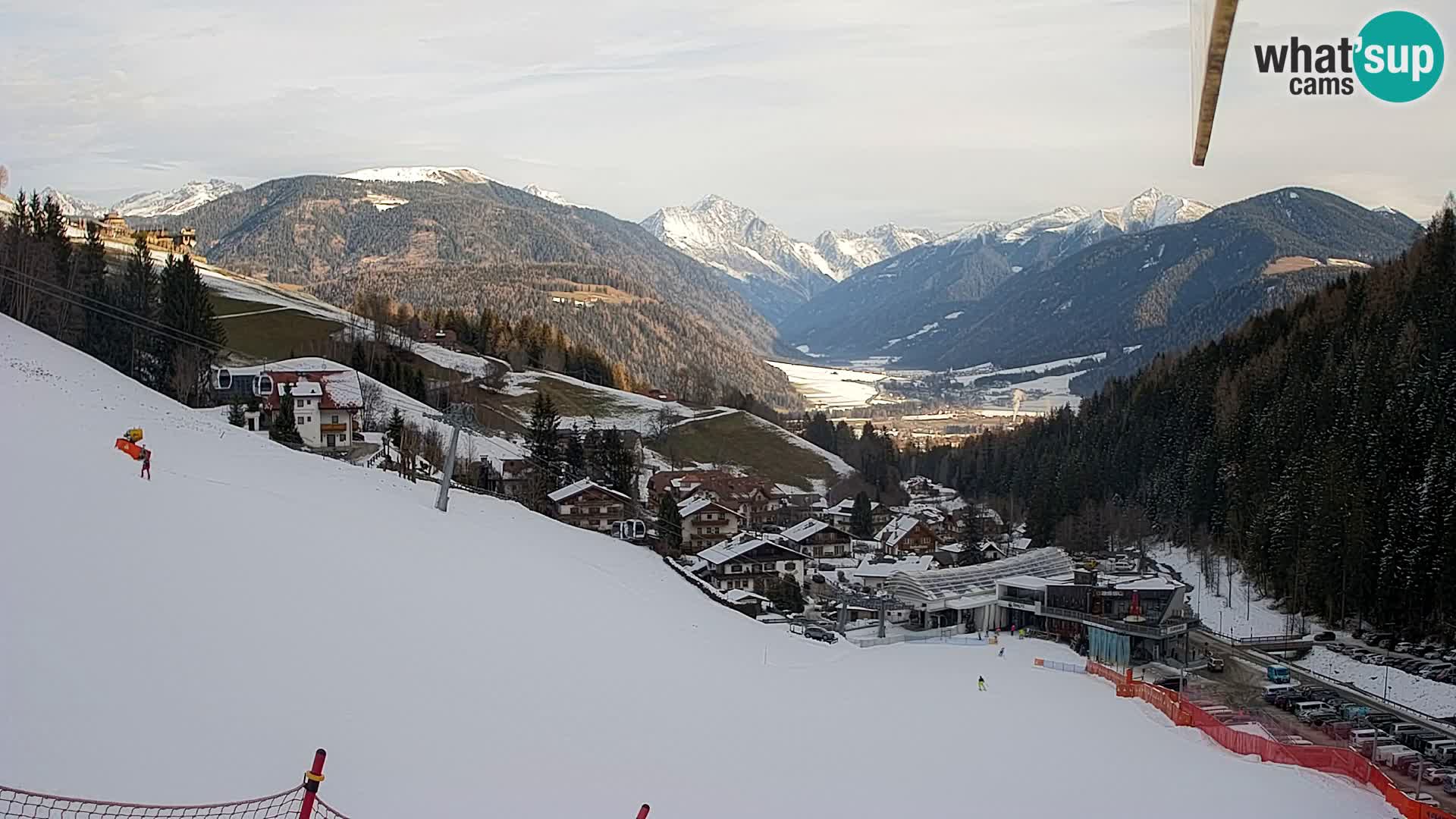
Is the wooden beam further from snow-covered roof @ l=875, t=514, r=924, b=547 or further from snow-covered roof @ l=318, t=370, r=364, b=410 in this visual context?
snow-covered roof @ l=875, t=514, r=924, b=547

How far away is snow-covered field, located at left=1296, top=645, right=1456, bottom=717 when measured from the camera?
26.3 metres

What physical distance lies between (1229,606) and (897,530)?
18.9m

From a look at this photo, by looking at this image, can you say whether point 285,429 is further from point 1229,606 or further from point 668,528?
point 1229,606

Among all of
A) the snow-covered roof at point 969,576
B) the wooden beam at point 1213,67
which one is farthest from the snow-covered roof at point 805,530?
the wooden beam at point 1213,67

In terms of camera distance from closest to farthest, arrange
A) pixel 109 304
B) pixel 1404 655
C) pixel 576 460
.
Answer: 1. pixel 1404 655
2. pixel 109 304
3. pixel 576 460

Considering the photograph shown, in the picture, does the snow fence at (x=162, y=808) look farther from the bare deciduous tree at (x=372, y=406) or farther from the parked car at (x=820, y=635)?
the bare deciduous tree at (x=372, y=406)

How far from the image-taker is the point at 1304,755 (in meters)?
18.3

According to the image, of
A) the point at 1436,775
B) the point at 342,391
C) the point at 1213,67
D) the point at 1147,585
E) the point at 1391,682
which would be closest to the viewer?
the point at 1213,67

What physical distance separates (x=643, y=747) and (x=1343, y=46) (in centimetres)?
930

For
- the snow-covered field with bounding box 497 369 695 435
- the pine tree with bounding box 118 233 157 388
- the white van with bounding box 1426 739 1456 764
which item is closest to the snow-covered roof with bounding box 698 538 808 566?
the pine tree with bounding box 118 233 157 388

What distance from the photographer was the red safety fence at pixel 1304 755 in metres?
15.5

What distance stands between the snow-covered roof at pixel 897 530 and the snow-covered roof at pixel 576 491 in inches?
545

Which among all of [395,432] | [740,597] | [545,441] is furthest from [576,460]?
[740,597]

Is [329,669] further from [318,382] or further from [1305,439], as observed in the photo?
[1305,439]
